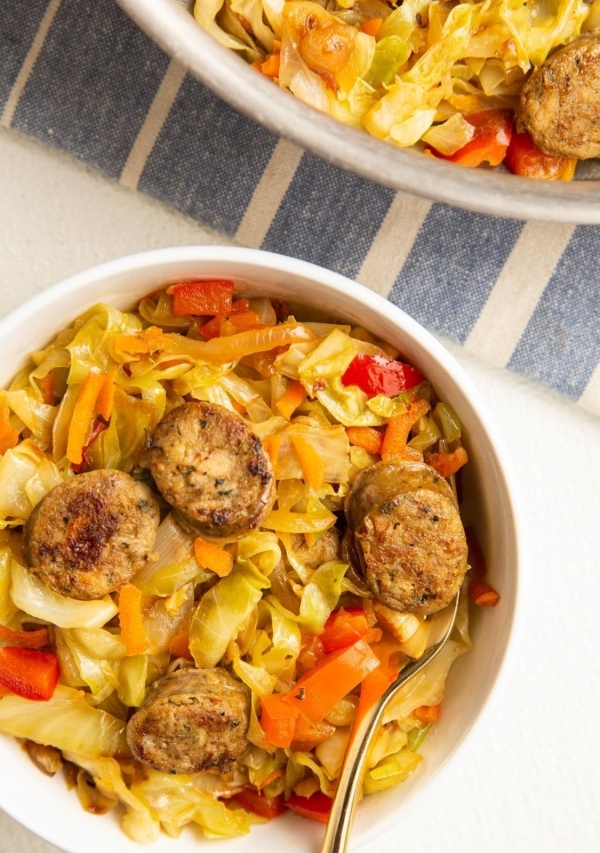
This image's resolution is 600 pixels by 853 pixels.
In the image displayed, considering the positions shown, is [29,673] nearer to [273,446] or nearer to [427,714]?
[273,446]

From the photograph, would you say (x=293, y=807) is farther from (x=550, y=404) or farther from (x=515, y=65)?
A: (x=515, y=65)

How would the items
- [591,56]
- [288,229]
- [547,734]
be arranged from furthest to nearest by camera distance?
[547,734] < [288,229] < [591,56]

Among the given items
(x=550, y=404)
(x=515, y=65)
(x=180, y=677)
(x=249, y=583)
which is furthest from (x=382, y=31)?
(x=180, y=677)

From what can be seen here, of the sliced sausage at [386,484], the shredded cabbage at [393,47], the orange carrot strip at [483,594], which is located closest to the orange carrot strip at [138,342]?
the sliced sausage at [386,484]

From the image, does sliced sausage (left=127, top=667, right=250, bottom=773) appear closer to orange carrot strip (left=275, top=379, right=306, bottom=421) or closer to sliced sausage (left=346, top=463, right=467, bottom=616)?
sliced sausage (left=346, top=463, right=467, bottom=616)

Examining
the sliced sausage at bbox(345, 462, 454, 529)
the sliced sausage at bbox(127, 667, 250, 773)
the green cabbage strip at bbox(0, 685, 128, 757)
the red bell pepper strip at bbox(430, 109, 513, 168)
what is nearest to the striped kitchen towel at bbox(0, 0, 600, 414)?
the red bell pepper strip at bbox(430, 109, 513, 168)

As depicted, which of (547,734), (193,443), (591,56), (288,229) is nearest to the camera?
(193,443)

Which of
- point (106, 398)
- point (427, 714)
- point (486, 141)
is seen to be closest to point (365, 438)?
point (106, 398)
